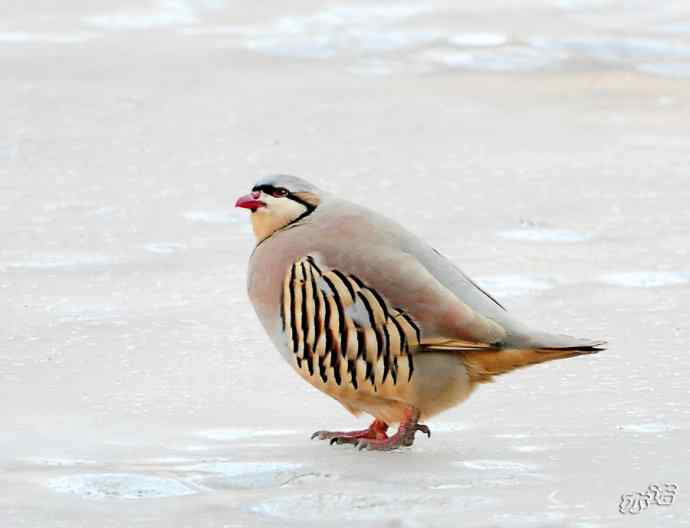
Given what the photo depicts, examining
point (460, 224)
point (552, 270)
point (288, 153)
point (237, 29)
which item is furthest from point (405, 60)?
point (552, 270)

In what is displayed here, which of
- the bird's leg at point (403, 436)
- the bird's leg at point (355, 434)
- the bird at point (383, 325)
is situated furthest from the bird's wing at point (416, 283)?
the bird's leg at point (355, 434)

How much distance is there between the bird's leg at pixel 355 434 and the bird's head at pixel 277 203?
24.1 inches

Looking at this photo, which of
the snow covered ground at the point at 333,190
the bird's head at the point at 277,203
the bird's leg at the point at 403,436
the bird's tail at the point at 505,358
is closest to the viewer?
the snow covered ground at the point at 333,190

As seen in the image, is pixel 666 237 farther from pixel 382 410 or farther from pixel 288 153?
pixel 382 410

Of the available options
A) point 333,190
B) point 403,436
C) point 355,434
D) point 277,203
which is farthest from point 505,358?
point 333,190

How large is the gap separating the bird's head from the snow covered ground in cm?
64

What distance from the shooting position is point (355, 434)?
16.1 ft

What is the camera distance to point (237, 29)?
11.8 m

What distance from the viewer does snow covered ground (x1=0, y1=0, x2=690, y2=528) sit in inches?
172

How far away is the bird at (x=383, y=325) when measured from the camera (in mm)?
4652

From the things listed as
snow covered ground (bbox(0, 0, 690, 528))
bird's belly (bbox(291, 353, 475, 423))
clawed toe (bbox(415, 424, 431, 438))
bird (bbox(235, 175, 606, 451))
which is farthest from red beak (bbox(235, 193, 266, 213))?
clawed toe (bbox(415, 424, 431, 438))

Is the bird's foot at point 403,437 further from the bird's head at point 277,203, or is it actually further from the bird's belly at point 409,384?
the bird's head at point 277,203

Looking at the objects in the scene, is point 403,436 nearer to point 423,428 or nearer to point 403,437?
point 403,437

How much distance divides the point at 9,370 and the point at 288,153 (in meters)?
3.65
